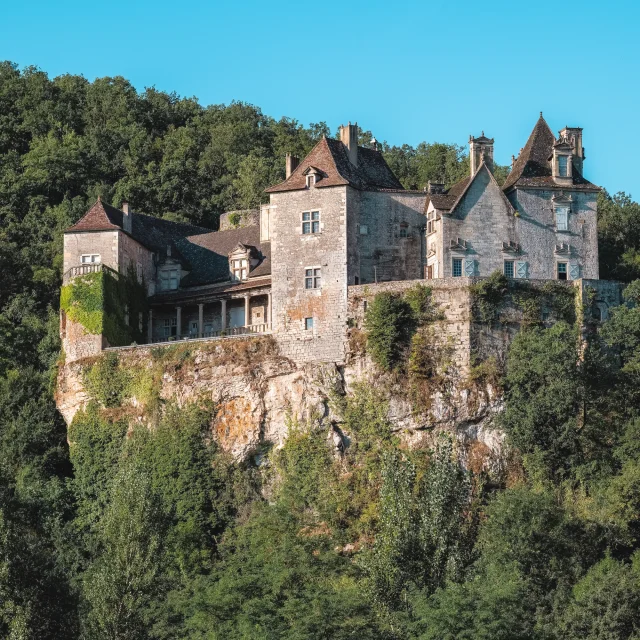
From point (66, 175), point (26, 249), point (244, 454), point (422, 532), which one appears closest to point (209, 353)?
point (244, 454)

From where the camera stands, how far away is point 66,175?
9519cm

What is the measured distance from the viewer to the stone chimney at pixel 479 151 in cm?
6912

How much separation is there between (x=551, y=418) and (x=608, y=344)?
3.86m

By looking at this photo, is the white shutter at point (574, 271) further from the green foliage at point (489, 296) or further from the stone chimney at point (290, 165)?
the stone chimney at point (290, 165)

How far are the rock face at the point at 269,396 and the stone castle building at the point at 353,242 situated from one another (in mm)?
1176

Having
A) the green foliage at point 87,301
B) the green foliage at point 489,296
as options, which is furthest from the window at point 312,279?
the green foliage at point 87,301

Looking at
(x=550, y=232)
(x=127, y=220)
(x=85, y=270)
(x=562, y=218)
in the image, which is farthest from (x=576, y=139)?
(x=85, y=270)

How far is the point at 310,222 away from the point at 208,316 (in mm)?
8334

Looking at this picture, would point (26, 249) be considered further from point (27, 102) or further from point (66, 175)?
point (27, 102)

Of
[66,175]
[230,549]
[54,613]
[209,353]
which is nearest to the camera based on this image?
[54,613]

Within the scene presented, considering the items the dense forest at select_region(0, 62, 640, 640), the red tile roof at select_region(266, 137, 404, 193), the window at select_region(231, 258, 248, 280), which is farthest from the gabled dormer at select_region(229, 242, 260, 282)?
the dense forest at select_region(0, 62, 640, 640)

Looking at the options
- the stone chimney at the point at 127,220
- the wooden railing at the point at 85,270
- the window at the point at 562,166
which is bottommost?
the wooden railing at the point at 85,270

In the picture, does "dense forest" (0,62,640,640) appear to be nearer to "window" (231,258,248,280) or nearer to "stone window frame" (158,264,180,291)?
"stone window frame" (158,264,180,291)

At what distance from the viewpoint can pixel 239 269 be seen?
7369 cm
